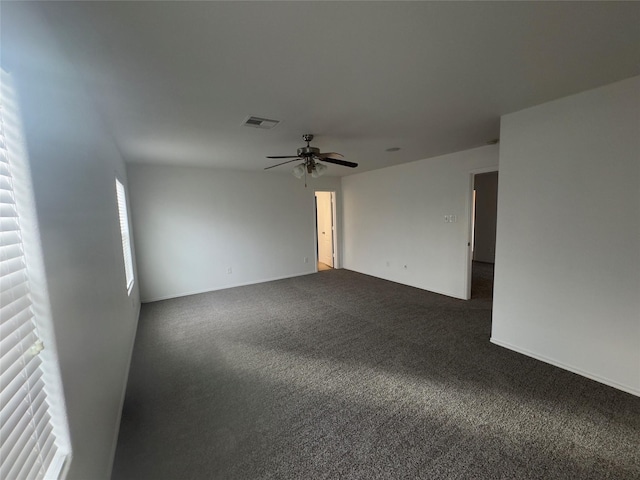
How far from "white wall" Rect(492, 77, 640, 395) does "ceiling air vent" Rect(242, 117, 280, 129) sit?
2.41m

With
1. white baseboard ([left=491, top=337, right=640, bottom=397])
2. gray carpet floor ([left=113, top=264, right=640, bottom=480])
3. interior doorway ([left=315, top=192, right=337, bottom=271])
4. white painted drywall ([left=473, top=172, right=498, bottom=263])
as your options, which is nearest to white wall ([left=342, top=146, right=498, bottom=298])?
interior doorway ([left=315, top=192, right=337, bottom=271])

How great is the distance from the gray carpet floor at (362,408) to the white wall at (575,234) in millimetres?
310

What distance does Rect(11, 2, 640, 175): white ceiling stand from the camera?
1.28 meters

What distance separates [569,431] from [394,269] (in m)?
3.86

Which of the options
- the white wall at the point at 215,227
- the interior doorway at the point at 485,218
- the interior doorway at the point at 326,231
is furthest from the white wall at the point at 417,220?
the interior doorway at the point at 485,218

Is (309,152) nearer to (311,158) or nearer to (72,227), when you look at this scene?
(311,158)

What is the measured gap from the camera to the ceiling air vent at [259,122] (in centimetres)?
259

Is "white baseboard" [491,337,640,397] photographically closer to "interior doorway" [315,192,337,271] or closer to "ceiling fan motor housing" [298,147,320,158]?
"ceiling fan motor housing" [298,147,320,158]

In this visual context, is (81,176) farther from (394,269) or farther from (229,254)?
(394,269)

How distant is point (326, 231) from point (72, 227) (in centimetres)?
624

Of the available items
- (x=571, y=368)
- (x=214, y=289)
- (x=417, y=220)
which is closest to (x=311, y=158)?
(x=417, y=220)

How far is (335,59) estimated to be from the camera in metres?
1.66

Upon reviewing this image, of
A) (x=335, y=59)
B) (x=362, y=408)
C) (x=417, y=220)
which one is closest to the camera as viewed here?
(x=335, y=59)

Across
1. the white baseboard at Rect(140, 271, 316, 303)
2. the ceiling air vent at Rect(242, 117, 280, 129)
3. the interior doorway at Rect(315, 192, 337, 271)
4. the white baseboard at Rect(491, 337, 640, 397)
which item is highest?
the ceiling air vent at Rect(242, 117, 280, 129)
